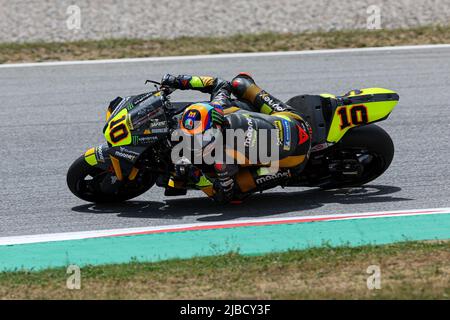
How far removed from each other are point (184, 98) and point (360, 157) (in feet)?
13.0

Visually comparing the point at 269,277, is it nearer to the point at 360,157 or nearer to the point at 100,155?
the point at 100,155

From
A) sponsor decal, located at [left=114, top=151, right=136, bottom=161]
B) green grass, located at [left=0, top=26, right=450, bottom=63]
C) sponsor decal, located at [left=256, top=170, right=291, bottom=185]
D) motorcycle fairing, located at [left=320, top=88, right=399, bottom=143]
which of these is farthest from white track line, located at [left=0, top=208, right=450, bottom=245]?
green grass, located at [left=0, top=26, right=450, bottom=63]

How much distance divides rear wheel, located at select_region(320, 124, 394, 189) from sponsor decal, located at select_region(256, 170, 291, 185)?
1.73 ft

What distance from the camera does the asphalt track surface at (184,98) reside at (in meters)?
9.30

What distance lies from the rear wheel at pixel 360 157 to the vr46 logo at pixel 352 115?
113 millimetres

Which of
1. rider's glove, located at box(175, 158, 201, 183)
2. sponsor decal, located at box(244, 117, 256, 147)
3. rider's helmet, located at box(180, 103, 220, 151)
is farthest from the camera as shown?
sponsor decal, located at box(244, 117, 256, 147)

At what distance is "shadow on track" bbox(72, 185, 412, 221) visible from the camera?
30.4 ft

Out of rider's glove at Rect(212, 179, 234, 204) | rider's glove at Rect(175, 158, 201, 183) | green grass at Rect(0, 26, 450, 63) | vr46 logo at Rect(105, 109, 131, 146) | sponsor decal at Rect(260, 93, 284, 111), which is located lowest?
rider's glove at Rect(212, 179, 234, 204)

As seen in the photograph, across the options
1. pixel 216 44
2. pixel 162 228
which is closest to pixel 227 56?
pixel 216 44

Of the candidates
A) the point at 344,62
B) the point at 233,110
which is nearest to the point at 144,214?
the point at 233,110

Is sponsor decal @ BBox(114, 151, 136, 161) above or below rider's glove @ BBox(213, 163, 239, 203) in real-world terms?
above

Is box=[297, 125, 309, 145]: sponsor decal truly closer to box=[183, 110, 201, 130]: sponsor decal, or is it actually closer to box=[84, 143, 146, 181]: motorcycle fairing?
box=[183, 110, 201, 130]: sponsor decal

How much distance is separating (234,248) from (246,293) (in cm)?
120
